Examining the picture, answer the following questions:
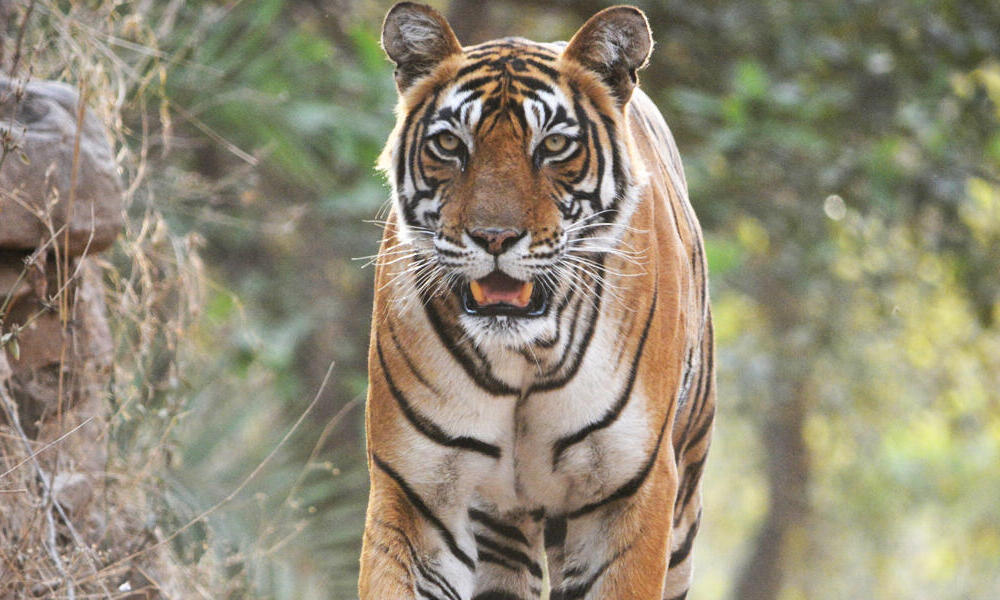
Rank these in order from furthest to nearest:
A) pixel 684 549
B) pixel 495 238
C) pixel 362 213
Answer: pixel 362 213, pixel 684 549, pixel 495 238

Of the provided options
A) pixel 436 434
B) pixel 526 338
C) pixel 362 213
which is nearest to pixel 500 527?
pixel 436 434

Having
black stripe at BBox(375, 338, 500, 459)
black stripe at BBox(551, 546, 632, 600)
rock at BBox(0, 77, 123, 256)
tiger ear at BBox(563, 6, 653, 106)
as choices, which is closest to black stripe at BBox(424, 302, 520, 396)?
black stripe at BBox(375, 338, 500, 459)

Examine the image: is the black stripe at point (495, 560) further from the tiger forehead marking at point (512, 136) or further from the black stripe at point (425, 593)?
the tiger forehead marking at point (512, 136)

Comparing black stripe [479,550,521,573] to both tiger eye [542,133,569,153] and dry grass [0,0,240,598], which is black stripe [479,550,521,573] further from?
tiger eye [542,133,569,153]

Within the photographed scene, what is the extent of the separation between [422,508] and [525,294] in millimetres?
606

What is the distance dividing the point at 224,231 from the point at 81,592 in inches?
240

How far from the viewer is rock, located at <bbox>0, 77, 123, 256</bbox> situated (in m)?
3.91

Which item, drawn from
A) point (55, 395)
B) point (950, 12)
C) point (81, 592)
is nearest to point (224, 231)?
point (950, 12)

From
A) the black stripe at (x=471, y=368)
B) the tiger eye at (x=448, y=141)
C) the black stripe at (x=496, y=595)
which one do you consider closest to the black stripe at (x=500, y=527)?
the black stripe at (x=496, y=595)

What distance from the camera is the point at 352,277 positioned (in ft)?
36.1

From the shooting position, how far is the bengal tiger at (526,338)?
335 centimetres

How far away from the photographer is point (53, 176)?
4.02 meters

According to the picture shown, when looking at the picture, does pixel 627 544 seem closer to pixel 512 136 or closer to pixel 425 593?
pixel 425 593

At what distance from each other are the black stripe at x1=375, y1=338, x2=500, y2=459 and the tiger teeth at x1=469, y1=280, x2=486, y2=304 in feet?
1.11
